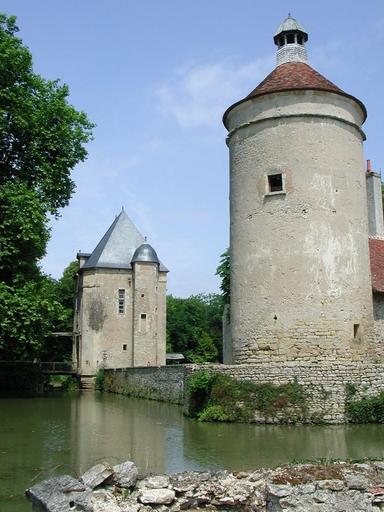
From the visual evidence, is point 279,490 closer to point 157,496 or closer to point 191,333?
point 157,496

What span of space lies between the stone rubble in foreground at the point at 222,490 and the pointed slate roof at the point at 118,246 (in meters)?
30.6

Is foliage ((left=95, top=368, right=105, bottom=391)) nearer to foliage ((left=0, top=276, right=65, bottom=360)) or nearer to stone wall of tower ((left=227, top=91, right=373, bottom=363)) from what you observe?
foliage ((left=0, top=276, right=65, bottom=360))

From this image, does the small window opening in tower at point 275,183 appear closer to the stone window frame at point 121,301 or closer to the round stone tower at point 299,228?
the round stone tower at point 299,228

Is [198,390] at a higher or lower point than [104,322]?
lower

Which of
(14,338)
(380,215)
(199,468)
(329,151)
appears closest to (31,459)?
(199,468)

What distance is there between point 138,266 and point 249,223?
20.3 meters

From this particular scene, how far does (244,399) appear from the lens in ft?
47.1

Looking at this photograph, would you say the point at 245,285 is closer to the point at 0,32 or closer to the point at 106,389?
the point at 0,32

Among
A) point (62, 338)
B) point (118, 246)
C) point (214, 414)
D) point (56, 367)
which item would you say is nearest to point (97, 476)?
point (214, 414)

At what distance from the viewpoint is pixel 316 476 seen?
629cm

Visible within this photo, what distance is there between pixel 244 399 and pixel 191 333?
3878 cm

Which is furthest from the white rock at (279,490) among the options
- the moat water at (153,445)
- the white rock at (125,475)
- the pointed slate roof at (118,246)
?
the pointed slate roof at (118,246)

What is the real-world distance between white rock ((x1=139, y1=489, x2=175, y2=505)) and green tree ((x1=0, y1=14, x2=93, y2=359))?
43.0ft

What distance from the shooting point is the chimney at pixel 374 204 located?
2211cm
